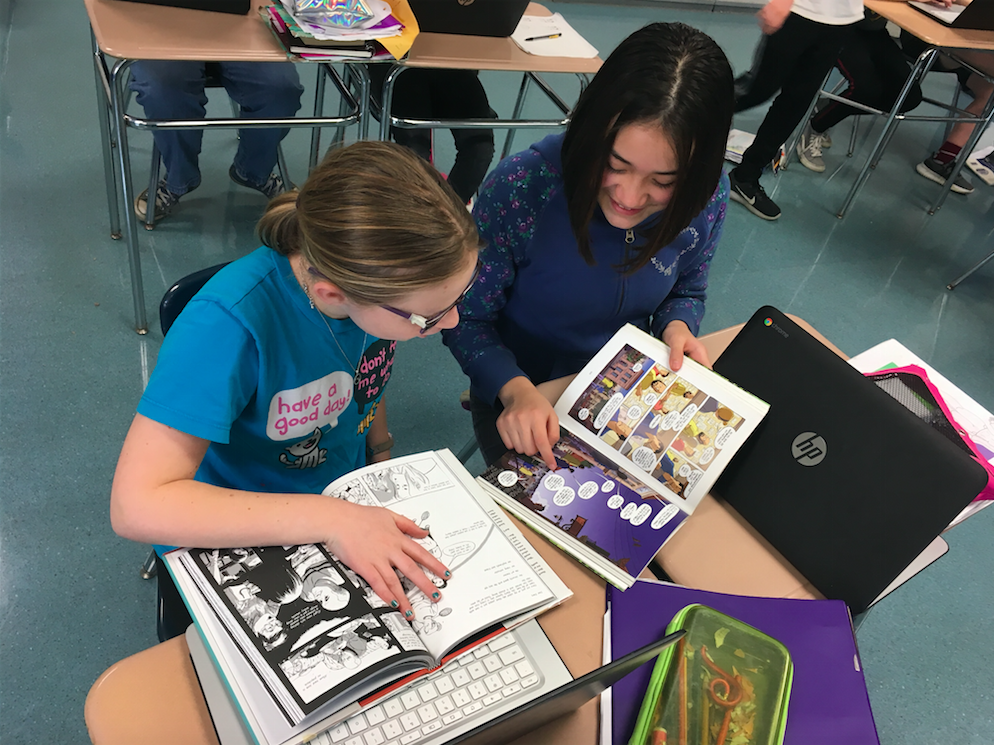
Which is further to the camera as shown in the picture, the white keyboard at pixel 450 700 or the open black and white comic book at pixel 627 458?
the open black and white comic book at pixel 627 458

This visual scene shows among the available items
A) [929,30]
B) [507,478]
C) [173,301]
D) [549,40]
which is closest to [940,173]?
[929,30]

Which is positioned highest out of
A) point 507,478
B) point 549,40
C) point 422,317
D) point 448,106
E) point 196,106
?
point 422,317

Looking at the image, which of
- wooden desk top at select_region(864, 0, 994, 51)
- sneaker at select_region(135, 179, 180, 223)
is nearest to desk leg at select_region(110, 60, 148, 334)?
sneaker at select_region(135, 179, 180, 223)

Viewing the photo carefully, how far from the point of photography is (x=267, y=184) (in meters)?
2.49

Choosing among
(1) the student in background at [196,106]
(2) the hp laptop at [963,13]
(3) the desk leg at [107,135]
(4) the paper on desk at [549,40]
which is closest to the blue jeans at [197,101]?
(1) the student in background at [196,106]

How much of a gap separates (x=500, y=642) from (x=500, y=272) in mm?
662

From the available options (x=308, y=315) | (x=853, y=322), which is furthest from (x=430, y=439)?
(x=853, y=322)

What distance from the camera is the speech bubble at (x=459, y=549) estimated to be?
0.75 meters

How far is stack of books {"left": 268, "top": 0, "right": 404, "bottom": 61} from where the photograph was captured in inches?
65.4

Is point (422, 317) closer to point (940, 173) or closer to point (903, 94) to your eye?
point (903, 94)

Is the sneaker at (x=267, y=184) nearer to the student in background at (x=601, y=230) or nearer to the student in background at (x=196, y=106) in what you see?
the student in background at (x=196, y=106)

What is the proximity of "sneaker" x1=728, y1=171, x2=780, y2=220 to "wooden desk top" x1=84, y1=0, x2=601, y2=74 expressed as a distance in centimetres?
146

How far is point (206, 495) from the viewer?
69 centimetres

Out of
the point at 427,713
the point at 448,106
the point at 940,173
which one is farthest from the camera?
the point at 940,173
